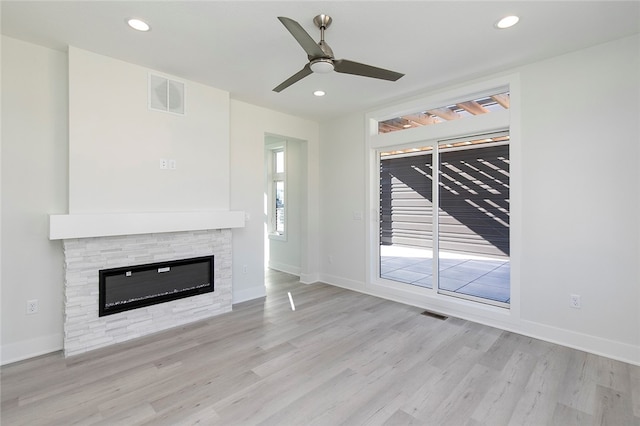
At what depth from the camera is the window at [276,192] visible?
6.22m

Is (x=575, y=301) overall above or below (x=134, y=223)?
below

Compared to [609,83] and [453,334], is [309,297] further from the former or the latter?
[609,83]

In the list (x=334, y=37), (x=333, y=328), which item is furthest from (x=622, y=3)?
(x=333, y=328)

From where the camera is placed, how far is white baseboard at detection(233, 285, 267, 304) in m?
4.22

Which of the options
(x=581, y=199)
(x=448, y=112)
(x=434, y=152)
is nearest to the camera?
(x=581, y=199)

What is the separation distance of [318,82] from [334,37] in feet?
3.16

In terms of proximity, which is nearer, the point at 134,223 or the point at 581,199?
the point at 581,199

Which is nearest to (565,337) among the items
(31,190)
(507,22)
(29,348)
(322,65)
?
(507,22)

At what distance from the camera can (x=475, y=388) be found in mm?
2258

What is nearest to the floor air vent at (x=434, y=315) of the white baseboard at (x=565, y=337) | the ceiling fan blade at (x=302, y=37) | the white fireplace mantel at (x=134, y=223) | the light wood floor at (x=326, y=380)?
the white baseboard at (x=565, y=337)

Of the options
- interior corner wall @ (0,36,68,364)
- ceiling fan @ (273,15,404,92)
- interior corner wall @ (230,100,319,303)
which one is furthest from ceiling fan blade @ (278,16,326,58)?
interior corner wall @ (0,36,68,364)

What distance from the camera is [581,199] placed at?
2844 mm

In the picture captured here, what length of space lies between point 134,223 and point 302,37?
2.44m

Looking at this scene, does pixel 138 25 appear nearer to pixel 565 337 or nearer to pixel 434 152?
pixel 434 152
